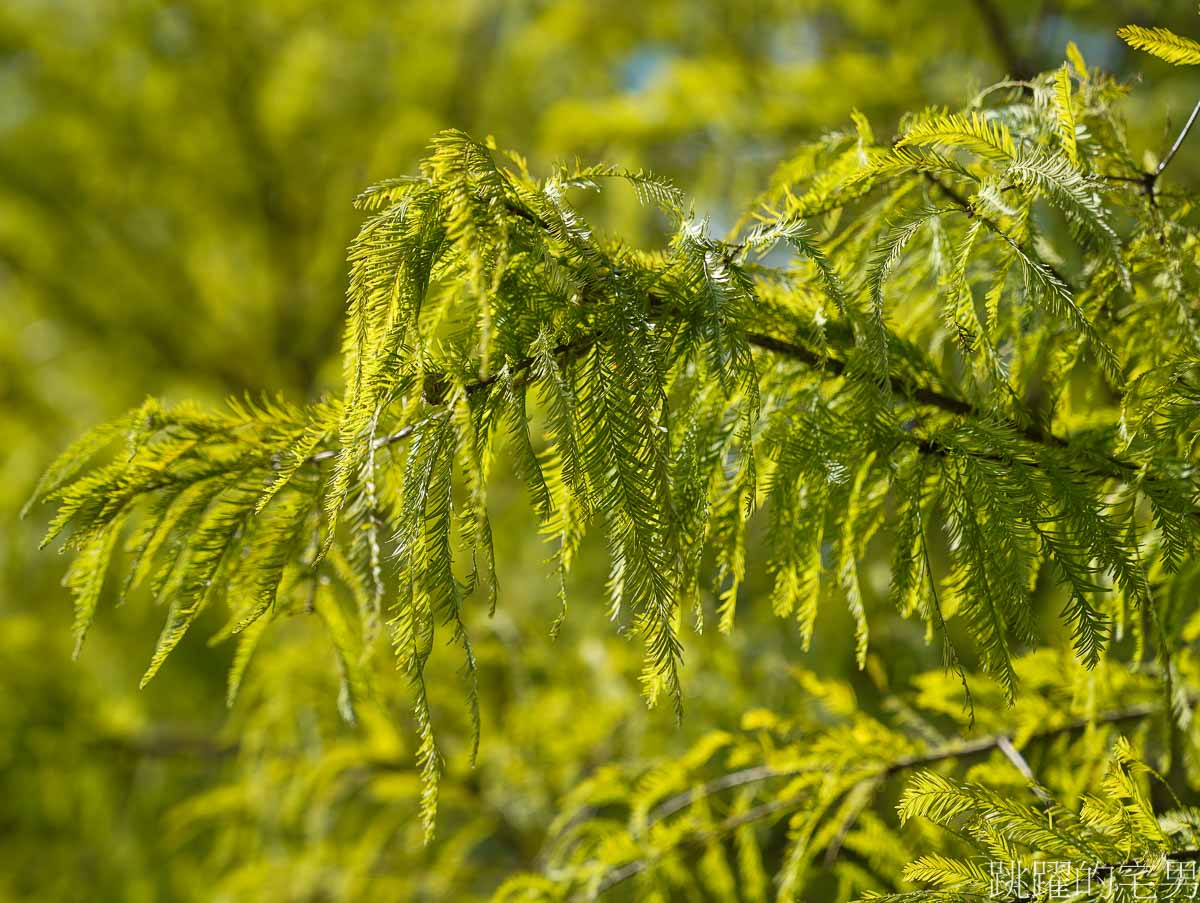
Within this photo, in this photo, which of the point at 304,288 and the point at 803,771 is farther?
the point at 304,288

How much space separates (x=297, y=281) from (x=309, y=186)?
18.1 inches

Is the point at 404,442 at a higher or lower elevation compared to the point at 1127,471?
higher

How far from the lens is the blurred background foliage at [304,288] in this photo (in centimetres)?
215

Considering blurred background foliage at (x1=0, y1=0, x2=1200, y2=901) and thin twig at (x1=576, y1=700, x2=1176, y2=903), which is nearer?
thin twig at (x1=576, y1=700, x2=1176, y2=903)

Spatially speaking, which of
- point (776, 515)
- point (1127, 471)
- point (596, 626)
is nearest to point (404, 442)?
point (776, 515)

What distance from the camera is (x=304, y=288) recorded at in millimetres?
4309

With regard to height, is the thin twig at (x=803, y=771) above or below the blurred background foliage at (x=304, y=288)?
below

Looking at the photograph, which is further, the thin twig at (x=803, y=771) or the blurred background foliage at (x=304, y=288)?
the blurred background foliage at (x=304, y=288)

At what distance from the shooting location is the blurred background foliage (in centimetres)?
215

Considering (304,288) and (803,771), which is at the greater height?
(304,288)

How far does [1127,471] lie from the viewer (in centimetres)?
84

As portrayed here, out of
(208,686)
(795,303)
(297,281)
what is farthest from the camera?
(297,281)

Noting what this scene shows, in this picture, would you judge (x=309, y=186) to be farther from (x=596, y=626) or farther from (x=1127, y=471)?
(x=1127, y=471)

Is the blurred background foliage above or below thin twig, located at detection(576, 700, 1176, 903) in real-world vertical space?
above
